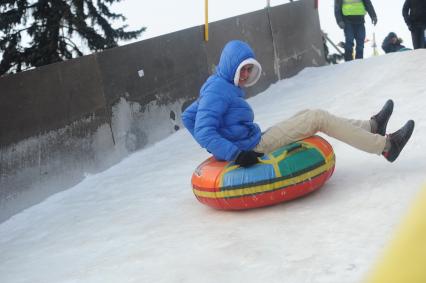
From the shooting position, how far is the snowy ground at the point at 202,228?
294 centimetres

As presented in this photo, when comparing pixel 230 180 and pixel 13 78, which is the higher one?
pixel 13 78

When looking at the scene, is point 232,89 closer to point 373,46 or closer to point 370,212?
point 370,212

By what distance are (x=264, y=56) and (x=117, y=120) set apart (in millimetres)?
3223

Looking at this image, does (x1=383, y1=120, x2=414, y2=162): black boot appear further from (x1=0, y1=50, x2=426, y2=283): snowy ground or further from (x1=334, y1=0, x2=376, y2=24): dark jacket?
(x1=334, y1=0, x2=376, y2=24): dark jacket

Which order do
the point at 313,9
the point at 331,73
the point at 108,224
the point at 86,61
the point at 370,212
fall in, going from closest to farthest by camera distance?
the point at 370,212
the point at 108,224
the point at 86,61
the point at 331,73
the point at 313,9

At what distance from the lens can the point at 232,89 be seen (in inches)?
158

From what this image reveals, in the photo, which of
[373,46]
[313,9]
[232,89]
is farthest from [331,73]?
[373,46]

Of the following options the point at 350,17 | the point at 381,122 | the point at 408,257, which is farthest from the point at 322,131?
the point at 350,17

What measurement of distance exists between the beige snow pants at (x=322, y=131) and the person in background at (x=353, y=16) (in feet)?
17.9

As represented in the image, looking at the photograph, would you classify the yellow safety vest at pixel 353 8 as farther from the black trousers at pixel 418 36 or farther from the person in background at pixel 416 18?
the black trousers at pixel 418 36

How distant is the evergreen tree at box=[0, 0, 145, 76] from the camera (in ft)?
33.9

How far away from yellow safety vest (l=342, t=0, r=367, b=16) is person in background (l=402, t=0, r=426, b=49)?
0.76m

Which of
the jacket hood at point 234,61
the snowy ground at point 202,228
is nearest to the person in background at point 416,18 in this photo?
the snowy ground at point 202,228

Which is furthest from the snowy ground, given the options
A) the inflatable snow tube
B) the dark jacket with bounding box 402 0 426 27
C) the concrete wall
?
the dark jacket with bounding box 402 0 426 27
